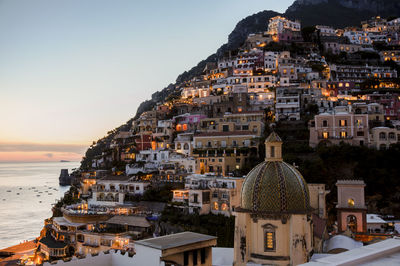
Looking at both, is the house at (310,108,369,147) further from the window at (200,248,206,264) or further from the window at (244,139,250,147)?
the window at (200,248,206,264)

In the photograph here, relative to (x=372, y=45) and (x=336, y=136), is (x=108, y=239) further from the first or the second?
(x=372, y=45)

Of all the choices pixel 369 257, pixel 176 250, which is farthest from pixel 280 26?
pixel 369 257

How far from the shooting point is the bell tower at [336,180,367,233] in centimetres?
3241

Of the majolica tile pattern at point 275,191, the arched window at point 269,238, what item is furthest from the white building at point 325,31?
the arched window at point 269,238

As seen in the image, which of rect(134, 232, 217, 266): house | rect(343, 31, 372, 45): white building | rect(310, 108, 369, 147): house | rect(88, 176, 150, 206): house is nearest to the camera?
rect(134, 232, 217, 266): house

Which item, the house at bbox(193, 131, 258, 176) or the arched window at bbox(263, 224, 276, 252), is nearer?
the arched window at bbox(263, 224, 276, 252)

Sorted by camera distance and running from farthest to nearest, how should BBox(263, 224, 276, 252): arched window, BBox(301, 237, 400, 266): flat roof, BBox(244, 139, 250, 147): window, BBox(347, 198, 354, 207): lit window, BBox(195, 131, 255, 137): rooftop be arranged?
1. BBox(195, 131, 255, 137): rooftop
2. BBox(244, 139, 250, 147): window
3. BBox(347, 198, 354, 207): lit window
4. BBox(263, 224, 276, 252): arched window
5. BBox(301, 237, 400, 266): flat roof

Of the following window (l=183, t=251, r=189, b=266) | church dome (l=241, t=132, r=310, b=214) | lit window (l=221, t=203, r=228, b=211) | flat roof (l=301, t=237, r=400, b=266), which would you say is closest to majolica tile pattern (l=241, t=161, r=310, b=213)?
church dome (l=241, t=132, r=310, b=214)

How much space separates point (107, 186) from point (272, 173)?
33755 mm

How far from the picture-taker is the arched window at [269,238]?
19.2 meters

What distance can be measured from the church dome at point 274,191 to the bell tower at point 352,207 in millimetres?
14603

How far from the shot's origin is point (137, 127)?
71.3 metres

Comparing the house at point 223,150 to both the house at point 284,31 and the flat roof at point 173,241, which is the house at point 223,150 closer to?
the flat roof at point 173,241

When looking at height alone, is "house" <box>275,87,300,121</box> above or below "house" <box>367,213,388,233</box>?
above
